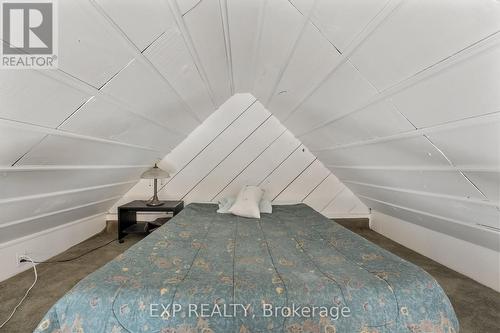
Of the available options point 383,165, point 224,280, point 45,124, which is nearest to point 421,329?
point 224,280

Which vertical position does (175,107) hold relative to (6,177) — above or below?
above

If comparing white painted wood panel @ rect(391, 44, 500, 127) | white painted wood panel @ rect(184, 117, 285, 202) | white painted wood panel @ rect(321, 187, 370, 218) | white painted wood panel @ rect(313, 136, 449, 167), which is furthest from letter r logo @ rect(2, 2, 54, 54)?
white painted wood panel @ rect(321, 187, 370, 218)

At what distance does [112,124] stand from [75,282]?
1414 millimetres

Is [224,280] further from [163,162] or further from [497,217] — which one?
[163,162]

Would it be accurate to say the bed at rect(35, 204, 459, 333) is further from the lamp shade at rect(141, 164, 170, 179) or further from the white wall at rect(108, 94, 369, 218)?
the white wall at rect(108, 94, 369, 218)

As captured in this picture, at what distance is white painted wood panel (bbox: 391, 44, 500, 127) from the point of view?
79 cm

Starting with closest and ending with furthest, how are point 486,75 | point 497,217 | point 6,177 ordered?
point 486,75, point 6,177, point 497,217

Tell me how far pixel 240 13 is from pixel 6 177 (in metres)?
1.59

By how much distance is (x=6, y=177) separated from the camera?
1320mm

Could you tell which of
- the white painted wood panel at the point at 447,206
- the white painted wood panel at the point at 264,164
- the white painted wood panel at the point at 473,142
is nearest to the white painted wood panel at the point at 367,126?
the white painted wood panel at the point at 473,142

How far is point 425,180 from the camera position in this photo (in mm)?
1733

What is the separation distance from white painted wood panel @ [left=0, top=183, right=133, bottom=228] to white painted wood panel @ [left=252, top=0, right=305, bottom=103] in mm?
1916

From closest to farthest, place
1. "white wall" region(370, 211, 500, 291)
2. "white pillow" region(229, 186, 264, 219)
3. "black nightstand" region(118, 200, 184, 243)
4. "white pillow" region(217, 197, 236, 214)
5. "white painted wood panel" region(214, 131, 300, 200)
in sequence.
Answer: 1. "white wall" region(370, 211, 500, 291)
2. "white pillow" region(229, 186, 264, 219)
3. "white pillow" region(217, 197, 236, 214)
4. "black nightstand" region(118, 200, 184, 243)
5. "white painted wood panel" region(214, 131, 300, 200)

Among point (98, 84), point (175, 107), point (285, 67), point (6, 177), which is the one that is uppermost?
point (285, 67)
